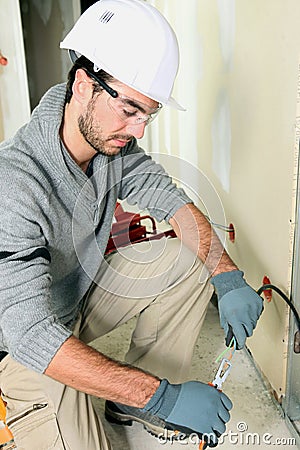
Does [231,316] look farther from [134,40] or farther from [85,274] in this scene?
[134,40]

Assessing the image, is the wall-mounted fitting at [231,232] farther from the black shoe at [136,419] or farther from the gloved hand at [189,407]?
the gloved hand at [189,407]

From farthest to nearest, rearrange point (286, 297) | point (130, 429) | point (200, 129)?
point (200, 129) < point (130, 429) < point (286, 297)

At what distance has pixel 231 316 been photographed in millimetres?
1377

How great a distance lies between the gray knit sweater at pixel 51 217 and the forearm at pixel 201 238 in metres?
0.04

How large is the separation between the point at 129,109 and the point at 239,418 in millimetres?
946

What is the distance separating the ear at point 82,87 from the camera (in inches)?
50.1

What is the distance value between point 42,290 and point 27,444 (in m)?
0.41

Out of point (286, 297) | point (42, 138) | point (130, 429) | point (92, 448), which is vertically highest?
point (42, 138)

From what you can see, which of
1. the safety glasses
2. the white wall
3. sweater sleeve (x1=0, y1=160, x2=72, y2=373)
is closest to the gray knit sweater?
sweater sleeve (x1=0, y1=160, x2=72, y2=373)

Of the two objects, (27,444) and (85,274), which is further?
(85,274)

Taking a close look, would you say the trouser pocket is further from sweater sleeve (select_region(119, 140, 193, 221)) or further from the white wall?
the white wall

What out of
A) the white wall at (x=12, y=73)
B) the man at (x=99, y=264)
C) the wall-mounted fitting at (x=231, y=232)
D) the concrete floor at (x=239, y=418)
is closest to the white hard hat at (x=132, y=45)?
the man at (x=99, y=264)

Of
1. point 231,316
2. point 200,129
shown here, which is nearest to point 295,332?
point 231,316

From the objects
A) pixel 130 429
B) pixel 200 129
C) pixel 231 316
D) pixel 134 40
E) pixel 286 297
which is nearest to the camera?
pixel 134 40
